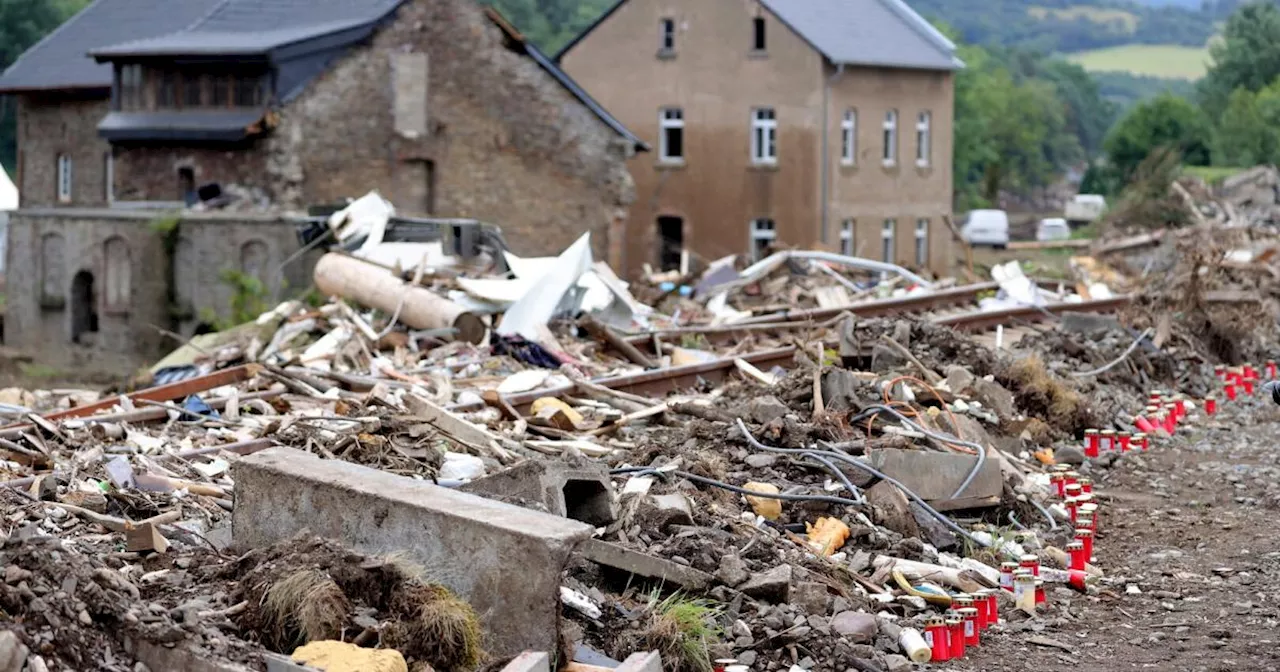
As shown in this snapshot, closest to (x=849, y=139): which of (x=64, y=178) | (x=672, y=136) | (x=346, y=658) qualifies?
(x=672, y=136)

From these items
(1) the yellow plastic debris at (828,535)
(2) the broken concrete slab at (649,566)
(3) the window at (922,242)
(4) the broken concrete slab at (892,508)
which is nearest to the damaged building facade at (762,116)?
(3) the window at (922,242)

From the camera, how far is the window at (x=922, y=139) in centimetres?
4800

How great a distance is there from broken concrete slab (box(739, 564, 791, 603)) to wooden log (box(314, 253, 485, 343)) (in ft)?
31.8

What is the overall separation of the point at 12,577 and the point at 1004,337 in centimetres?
1568

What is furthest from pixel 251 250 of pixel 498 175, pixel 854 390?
pixel 854 390

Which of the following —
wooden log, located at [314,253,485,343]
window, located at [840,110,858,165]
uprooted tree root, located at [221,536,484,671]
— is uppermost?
window, located at [840,110,858,165]

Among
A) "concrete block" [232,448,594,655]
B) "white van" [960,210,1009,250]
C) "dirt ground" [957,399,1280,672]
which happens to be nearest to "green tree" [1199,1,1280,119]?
"white van" [960,210,1009,250]

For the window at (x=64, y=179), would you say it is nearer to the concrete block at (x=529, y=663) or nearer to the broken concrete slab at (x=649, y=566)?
the broken concrete slab at (x=649, y=566)

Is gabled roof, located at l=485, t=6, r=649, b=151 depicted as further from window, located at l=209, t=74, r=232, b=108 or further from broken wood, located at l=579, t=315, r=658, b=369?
broken wood, located at l=579, t=315, r=658, b=369

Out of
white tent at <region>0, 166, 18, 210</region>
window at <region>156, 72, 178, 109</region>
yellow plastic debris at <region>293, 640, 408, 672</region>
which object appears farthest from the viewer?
white tent at <region>0, 166, 18, 210</region>

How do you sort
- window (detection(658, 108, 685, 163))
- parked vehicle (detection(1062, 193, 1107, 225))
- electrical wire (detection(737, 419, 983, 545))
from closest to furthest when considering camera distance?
electrical wire (detection(737, 419, 983, 545)), window (detection(658, 108, 685, 163)), parked vehicle (detection(1062, 193, 1107, 225))

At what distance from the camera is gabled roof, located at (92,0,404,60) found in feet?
114

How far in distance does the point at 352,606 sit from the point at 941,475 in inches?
209

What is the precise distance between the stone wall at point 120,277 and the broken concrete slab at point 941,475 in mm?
19093
